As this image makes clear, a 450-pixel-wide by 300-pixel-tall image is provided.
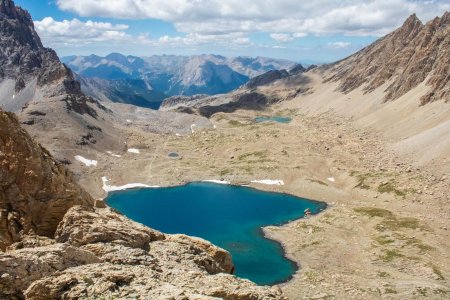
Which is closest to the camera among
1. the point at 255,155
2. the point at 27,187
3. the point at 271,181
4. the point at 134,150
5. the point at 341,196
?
the point at 27,187

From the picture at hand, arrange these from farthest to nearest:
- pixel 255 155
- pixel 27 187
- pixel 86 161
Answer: pixel 255 155 → pixel 86 161 → pixel 27 187

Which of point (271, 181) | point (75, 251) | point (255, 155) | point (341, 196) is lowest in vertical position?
point (341, 196)

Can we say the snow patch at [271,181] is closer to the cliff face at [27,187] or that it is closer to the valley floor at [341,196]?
the valley floor at [341,196]

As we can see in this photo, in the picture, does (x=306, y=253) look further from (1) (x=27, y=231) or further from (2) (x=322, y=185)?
(1) (x=27, y=231)

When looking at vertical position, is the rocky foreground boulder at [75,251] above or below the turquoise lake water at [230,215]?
above

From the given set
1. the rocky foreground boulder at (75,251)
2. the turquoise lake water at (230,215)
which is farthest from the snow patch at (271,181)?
the rocky foreground boulder at (75,251)

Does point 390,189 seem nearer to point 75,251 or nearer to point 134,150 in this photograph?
point 134,150

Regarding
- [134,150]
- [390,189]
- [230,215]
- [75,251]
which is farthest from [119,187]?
[75,251]
